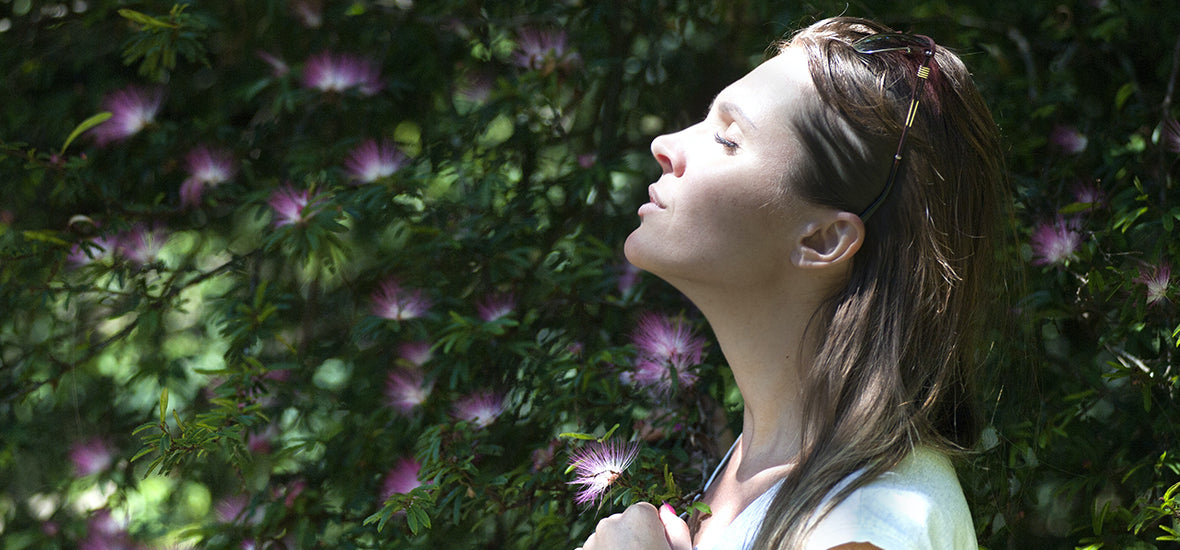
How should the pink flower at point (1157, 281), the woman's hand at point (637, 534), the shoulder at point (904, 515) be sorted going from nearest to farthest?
the shoulder at point (904, 515) < the woman's hand at point (637, 534) < the pink flower at point (1157, 281)

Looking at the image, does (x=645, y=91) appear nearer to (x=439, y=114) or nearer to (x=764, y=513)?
(x=439, y=114)

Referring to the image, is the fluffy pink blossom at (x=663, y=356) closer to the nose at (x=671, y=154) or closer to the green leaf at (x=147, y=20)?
the nose at (x=671, y=154)

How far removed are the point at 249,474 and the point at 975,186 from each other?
50.8 inches

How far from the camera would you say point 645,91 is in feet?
6.36

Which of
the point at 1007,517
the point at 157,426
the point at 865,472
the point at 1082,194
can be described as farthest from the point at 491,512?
the point at 1082,194

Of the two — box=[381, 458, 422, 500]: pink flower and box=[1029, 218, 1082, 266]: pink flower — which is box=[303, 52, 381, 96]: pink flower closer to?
box=[381, 458, 422, 500]: pink flower

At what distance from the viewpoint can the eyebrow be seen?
115 centimetres

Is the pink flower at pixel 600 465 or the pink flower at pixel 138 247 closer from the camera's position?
the pink flower at pixel 600 465

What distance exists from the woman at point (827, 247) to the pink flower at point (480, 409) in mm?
492

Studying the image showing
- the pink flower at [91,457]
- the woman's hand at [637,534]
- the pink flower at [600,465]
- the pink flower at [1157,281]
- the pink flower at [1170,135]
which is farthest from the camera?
the pink flower at [91,457]

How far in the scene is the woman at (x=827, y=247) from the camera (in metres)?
1.11

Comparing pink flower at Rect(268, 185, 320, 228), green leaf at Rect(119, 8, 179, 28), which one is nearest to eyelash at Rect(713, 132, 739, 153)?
pink flower at Rect(268, 185, 320, 228)

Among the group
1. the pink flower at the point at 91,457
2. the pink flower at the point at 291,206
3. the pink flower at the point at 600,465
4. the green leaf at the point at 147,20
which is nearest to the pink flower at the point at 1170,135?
the pink flower at the point at 600,465

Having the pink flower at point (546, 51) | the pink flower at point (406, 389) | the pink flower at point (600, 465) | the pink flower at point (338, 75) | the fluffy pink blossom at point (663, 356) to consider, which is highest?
the pink flower at point (546, 51)
